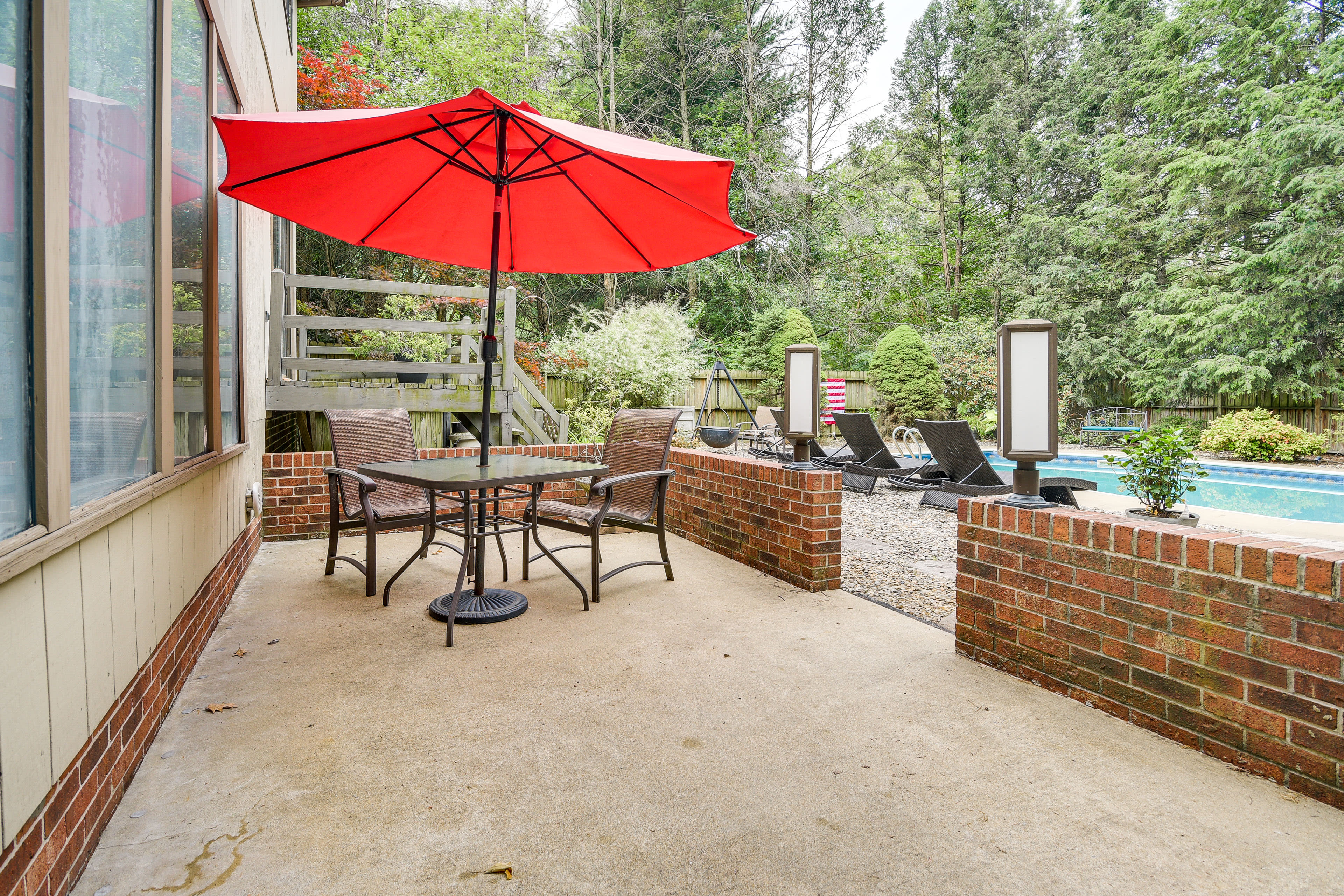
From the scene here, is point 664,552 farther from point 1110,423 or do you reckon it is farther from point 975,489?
point 1110,423

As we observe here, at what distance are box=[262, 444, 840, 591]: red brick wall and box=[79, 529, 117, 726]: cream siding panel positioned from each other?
8.37 feet

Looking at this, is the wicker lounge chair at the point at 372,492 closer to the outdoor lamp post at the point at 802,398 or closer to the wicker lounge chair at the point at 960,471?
the outdoor lamp post at the point at 802,398

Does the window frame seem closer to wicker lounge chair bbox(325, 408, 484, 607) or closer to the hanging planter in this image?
wicker lounge chair bbox(325, 408, 484, 607)

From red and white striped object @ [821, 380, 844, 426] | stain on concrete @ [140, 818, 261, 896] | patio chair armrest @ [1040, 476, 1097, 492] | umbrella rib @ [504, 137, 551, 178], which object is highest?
umbrella rib @ [504, 137, 551, 178]

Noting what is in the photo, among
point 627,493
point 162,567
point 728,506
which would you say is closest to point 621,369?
point 728,506

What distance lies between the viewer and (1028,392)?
236cm

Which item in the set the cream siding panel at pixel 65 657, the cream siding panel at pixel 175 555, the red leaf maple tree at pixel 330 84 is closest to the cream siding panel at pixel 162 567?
the cream siding panel at pixel 175 555

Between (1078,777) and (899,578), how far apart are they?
205cm

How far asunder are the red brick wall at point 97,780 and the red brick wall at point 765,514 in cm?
254

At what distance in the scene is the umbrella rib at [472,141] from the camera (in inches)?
108

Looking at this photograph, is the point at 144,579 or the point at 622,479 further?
the point at 622,479

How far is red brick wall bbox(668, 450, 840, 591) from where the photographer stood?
10.7 ft

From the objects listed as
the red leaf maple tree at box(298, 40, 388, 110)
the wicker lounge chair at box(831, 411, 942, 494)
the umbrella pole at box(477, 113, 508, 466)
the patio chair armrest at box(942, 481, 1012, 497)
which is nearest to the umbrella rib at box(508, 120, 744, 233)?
the umbrella pole at box(477, 113, 508, 466)

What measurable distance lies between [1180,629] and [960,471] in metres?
4.81
